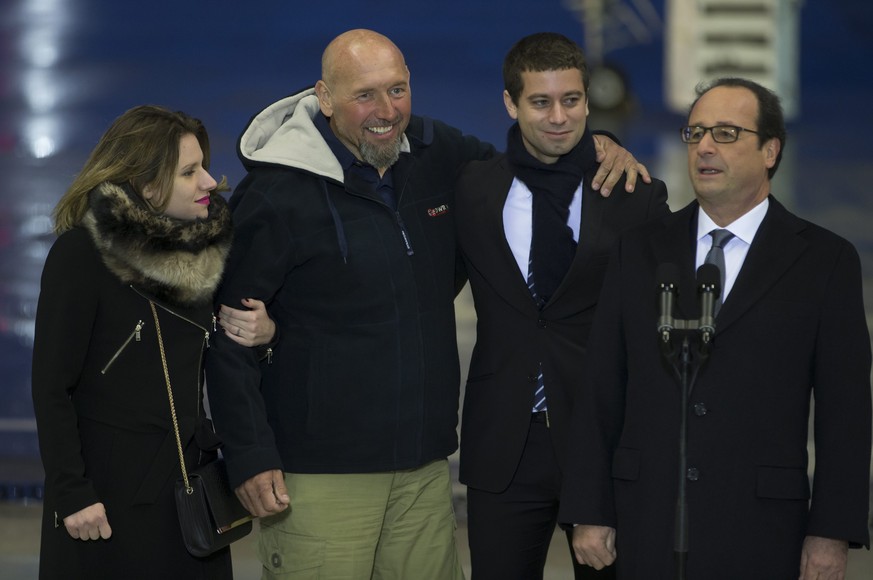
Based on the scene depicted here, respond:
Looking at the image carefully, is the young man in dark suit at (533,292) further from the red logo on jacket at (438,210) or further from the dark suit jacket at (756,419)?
the dark suit jacket at (756,419)

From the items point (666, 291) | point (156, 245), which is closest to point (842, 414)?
point (666, 291)

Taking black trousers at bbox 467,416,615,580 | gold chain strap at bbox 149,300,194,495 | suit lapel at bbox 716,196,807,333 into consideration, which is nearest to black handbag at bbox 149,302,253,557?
gold chain strap at bbox 149,300,194,495

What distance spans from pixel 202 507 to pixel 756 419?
1107mm

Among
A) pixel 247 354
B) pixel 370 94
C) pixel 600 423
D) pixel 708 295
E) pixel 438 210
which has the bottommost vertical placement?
pixel 600 423

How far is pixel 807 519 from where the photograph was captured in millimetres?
2455

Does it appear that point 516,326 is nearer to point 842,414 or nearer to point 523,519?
point 523,519

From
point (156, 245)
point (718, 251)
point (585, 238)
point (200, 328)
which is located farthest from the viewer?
point (585, 238)

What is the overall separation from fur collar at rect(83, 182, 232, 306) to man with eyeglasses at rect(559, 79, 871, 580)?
2.63ft

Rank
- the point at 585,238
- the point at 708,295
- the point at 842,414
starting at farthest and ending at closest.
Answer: the point at 585,238 → the point at 842,414 → the point at 708,295

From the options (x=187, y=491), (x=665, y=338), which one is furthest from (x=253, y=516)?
(x=665, y=338)

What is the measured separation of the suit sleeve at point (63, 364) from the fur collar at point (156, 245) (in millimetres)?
59

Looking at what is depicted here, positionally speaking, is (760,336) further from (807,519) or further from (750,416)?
(807,519)

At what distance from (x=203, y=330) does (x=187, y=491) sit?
0.33 metres

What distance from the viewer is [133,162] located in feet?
8.64
